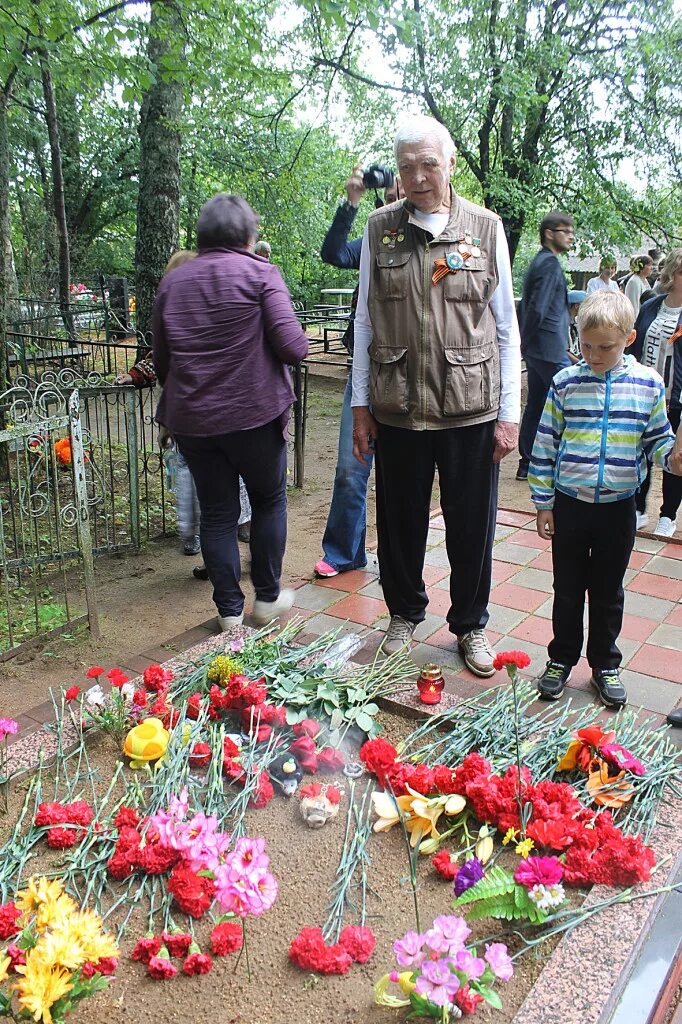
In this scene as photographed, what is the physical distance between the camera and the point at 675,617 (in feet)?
11.5

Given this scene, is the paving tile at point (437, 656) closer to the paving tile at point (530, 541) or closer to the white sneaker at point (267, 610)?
the white sneaker at point (267, 610)

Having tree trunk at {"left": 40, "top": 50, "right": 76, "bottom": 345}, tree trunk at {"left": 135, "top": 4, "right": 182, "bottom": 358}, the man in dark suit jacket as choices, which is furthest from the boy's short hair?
tree trunk at {"left": 40, "top": 50, "right": 76, "bottom": 345}

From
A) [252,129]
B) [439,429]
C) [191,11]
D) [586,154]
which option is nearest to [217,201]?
[439,429]

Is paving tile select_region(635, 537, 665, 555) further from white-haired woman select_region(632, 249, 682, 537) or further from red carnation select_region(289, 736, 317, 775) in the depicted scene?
red carnation select_region(289, 736, 317, 775)

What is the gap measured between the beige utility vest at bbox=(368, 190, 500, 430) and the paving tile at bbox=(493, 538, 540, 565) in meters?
1.61

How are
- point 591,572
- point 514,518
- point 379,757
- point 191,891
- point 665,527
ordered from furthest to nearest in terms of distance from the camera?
point 514,518
point 665,527
point 591,572
point 379,757
point 191,891

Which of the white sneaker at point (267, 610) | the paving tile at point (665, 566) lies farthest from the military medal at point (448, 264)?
the paving tile at point (665, 566)

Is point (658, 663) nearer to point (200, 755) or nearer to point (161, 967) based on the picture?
point (200, 755)

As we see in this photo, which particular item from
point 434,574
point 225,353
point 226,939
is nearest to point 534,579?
point 434,574

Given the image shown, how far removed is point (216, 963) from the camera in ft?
5.58

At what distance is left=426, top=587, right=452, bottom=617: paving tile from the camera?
357cm

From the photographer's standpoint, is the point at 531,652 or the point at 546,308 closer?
the point at 531,652

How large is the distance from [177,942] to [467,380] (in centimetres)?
182

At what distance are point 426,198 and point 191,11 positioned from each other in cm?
442
